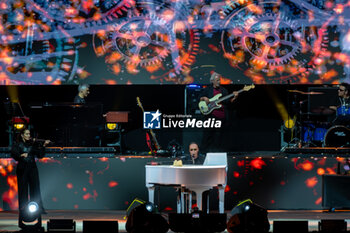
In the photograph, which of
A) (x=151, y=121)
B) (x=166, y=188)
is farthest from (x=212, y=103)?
(x=166, y=188)

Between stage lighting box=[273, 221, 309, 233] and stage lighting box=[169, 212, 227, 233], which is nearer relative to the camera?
stage lighting box=[273, 221, 309, 233]

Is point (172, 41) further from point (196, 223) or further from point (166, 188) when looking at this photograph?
point (196, 223)

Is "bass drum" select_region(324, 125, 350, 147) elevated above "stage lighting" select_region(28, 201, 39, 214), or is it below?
above

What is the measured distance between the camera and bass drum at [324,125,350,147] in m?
9.80

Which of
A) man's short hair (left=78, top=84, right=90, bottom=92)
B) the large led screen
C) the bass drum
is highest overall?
the large led screen

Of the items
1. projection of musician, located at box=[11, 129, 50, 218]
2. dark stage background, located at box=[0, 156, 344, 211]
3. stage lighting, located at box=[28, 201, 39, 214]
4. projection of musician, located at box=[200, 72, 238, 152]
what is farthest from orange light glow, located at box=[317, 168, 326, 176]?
stage lighting, located at box=[28, 201, 39, 214]

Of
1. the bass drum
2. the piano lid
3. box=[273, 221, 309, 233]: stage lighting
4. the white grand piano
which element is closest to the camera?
box=[273, 221, 309, 233]: stage lighting

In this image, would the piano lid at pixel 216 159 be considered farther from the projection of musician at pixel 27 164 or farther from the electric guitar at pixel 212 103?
the projection of musician at pixel 27 164

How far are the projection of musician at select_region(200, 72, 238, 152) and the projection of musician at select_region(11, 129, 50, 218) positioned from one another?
304cm

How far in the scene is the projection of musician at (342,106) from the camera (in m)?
9.98

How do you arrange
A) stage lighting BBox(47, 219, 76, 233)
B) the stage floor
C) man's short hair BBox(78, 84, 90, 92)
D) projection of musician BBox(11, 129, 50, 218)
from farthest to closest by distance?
1. man's short hair BBox(78, 84, 90, 92)
2. the stage floor
3. projection of musician BBox(11, 129, 50, 218)
4. stage lighting BBox(47, 219, 76, 233)

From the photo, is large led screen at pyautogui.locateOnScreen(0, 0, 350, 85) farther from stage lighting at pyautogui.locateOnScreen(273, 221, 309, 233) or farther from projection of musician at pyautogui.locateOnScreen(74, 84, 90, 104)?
stage lighting at pyautogui.locateOnScreen(273, 221, 309, 233)

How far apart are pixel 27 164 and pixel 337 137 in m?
5.11

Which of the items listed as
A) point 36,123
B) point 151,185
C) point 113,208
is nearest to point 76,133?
point 36,123
